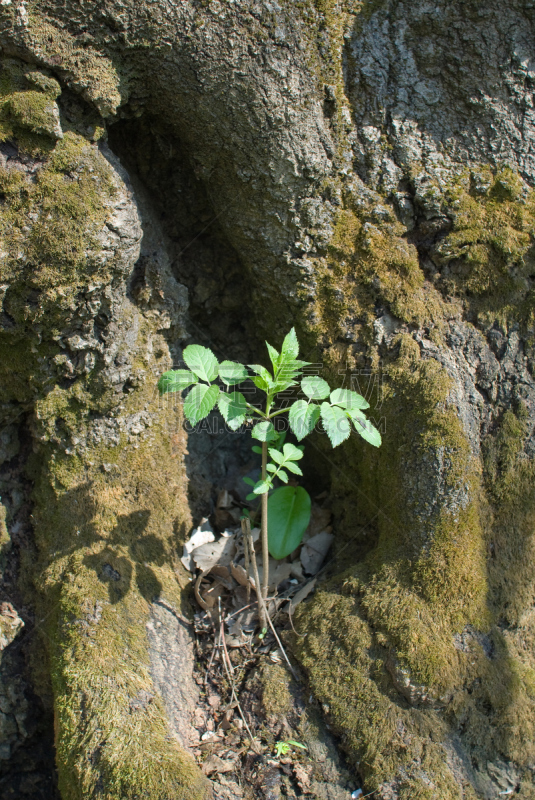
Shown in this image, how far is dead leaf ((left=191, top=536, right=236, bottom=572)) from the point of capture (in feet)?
8.00

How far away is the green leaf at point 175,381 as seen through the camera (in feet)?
5.75

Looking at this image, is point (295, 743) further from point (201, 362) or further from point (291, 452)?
point (201, 362)

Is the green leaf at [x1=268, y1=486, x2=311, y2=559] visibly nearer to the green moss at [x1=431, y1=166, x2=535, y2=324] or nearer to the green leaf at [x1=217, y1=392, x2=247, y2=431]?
the green leaf at [x1=217, y1=392, x2=247, y2=431]

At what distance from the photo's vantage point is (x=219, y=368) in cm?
185

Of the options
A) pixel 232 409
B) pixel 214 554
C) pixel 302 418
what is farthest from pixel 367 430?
pixel 214 554

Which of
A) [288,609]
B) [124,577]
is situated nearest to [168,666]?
[124,577]

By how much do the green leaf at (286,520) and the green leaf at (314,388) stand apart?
2.44ft

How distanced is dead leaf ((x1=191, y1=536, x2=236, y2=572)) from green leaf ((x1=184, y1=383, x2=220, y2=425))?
100cm

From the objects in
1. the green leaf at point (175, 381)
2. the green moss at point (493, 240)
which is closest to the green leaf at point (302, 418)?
the green leaf at point (175, 381)

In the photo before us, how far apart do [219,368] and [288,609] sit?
1.16 metres

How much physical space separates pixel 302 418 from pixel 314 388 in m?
0.13

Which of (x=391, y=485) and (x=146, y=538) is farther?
(x=146, y=538)

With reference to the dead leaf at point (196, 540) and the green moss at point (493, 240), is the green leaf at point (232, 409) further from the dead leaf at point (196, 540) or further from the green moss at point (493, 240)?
the green moss at point (493, 240)

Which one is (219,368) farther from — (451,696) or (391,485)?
(451,696)
